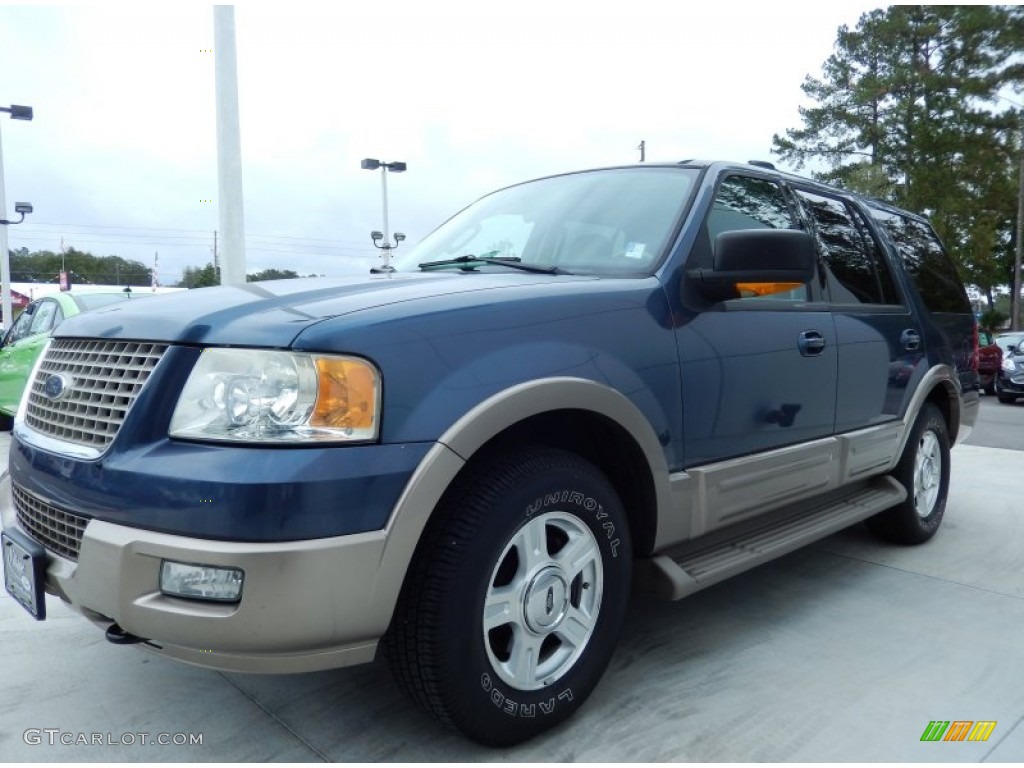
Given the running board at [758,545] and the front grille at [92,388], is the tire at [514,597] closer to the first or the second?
the running board at [758,545]

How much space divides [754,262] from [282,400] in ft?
5.02

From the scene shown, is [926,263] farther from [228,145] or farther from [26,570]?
[228,145]

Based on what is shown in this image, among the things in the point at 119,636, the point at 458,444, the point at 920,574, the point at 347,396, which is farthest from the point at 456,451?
the point at 920,574

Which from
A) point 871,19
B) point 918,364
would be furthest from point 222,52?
point 871,19

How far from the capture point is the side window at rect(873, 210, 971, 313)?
170 inches

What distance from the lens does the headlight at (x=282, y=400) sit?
1.85m

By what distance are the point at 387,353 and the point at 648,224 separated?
137 centimetres

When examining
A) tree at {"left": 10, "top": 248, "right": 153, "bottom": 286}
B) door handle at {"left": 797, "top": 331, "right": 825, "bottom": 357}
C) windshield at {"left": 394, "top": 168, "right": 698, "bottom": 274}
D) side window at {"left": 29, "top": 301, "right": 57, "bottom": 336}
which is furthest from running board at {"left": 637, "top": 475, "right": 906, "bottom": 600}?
tree at {"left": 10, "top": 248, "right": 153, "bottom": 286}

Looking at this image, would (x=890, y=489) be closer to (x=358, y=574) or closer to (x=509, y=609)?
(x=509, y=609)

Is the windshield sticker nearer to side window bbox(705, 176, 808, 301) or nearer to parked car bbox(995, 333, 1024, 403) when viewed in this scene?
side window bbox(705, 176, 808, 301)

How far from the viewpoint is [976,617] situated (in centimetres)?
326

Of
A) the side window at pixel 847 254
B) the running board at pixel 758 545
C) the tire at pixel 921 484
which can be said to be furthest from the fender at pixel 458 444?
the tire at pixel 921 484

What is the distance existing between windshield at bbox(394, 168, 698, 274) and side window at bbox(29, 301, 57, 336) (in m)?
5.52

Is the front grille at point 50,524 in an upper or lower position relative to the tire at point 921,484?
upper
